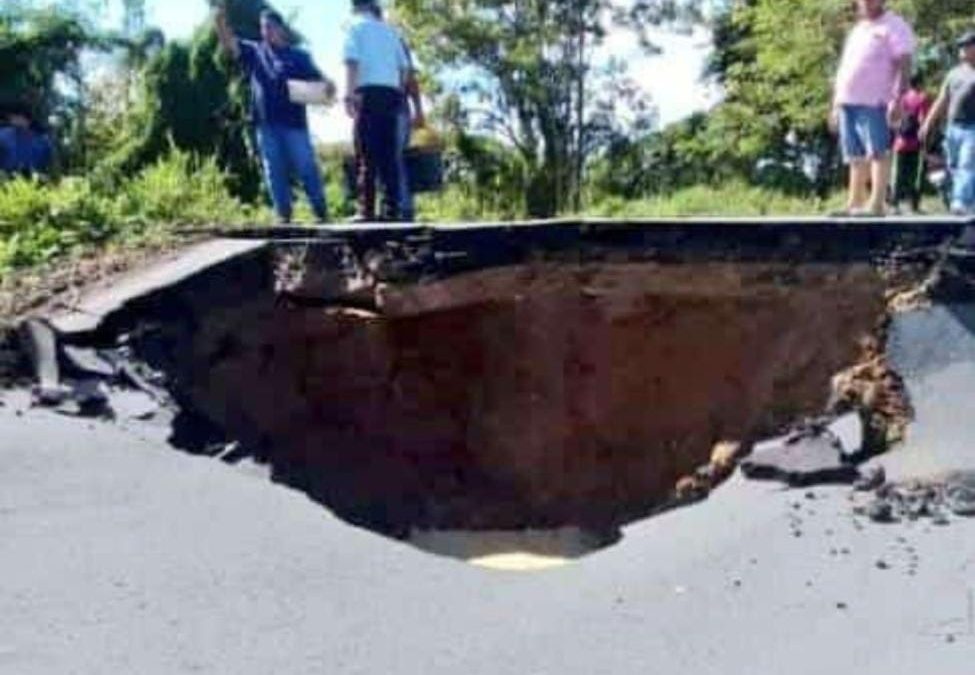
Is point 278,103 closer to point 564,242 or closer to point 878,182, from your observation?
point 564,242

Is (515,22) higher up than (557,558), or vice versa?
(515,22)

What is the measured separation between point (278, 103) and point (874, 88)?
369cm

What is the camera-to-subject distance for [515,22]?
26703 mm

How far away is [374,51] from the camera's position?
9898 mm

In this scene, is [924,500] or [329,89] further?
A: [329,89]

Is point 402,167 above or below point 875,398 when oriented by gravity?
above

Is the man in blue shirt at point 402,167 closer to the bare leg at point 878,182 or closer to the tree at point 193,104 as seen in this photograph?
the bare leg at point 878,182

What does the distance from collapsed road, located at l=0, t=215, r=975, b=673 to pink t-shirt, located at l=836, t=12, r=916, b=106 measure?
1391mm

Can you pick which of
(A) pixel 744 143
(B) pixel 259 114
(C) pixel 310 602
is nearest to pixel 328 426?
(B) pixel 259 114

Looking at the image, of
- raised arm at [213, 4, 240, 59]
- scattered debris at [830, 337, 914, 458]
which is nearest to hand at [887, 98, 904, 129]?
scattered debris at [830, 337, 914, 458]

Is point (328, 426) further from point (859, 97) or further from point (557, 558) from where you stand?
point (859, 97)

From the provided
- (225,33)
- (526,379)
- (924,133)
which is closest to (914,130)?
(924,133)

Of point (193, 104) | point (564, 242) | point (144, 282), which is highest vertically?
point (193, 104)

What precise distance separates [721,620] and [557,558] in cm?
435
